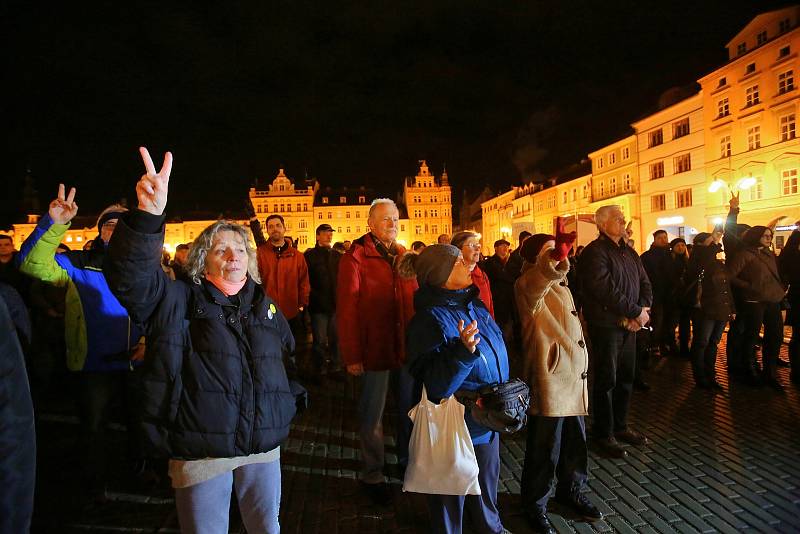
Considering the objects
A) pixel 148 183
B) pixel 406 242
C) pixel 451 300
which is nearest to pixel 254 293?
pixel 148 183

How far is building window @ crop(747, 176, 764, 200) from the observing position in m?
24.3

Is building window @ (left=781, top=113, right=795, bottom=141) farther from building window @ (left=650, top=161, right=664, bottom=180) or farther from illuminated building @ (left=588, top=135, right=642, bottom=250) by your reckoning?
illuminated building @ (left=588, top=135, right=642, bottom=250)

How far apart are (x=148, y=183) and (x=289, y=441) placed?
12.9 feet

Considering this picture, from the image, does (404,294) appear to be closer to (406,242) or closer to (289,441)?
(289,441)

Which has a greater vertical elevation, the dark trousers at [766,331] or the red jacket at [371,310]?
the red jacket at [371,310]

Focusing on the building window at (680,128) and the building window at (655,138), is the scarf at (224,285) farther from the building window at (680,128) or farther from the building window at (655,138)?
the building window at (655,138)

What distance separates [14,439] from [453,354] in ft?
6.10

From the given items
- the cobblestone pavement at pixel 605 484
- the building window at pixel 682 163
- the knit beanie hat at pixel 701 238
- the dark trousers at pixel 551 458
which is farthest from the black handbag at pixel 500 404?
the building window at pixel 682 163

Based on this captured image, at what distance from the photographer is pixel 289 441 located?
498 centimetres

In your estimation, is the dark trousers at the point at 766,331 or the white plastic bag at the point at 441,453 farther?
the dark trousers at the point at 766,331

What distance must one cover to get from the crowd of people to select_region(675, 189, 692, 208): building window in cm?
2672

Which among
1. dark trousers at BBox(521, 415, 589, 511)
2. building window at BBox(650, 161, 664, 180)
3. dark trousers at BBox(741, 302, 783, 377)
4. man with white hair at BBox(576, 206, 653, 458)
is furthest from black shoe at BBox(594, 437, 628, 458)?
building window at BBox(650, 161, 664, 180)

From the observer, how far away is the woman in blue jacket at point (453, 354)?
2480 millimetres

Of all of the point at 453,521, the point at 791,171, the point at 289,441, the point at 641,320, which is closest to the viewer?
the point at 453,521
